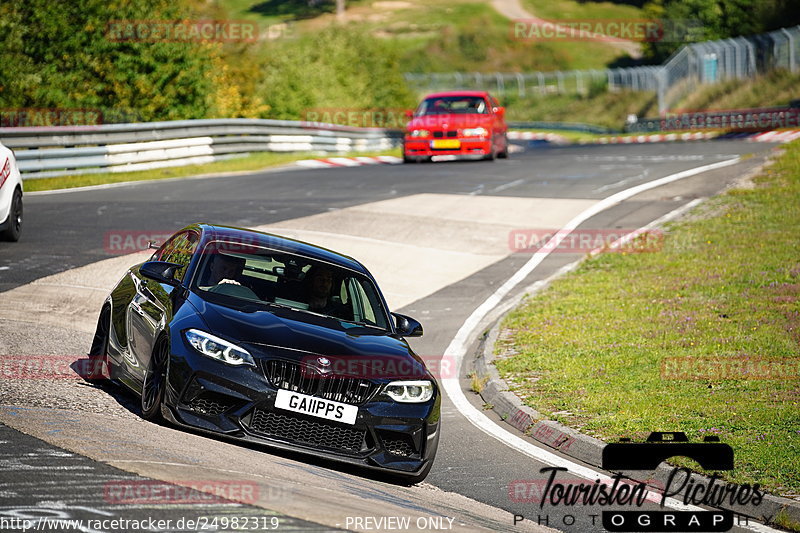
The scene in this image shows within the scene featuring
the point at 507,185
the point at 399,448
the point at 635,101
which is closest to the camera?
the point at 399,448

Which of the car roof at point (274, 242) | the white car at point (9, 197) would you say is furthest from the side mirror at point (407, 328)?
the white car at point (9, 197)

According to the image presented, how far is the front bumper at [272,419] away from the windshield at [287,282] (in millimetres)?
1163

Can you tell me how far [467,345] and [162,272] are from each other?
17.3 ft

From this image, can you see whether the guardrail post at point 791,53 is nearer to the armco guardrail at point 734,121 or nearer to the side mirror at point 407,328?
the armco guardrail at point 734,121

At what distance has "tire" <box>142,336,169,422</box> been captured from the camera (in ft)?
24.4

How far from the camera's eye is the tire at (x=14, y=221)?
15.1 metres

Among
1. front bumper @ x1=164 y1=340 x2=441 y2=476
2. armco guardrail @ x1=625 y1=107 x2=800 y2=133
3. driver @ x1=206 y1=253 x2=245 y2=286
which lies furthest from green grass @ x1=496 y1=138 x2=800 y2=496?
armco guardrail @ x1=625 y1=107 x2=800 y2=133

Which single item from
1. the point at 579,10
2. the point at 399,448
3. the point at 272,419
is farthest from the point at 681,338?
the point at 579,10

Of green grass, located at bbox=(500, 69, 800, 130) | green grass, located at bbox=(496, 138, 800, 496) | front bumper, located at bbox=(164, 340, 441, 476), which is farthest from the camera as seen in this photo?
green grass, located at bbox=(500, 69, 800, 130)

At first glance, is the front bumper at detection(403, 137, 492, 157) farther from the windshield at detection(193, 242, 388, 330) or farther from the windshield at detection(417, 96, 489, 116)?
the windshield at detection(193, 242, 388, 330)

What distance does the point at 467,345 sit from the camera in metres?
12.9

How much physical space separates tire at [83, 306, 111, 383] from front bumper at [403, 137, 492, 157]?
20.5 metres

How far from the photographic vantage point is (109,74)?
113ft

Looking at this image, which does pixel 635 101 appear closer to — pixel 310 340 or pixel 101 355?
pixel 101 355
